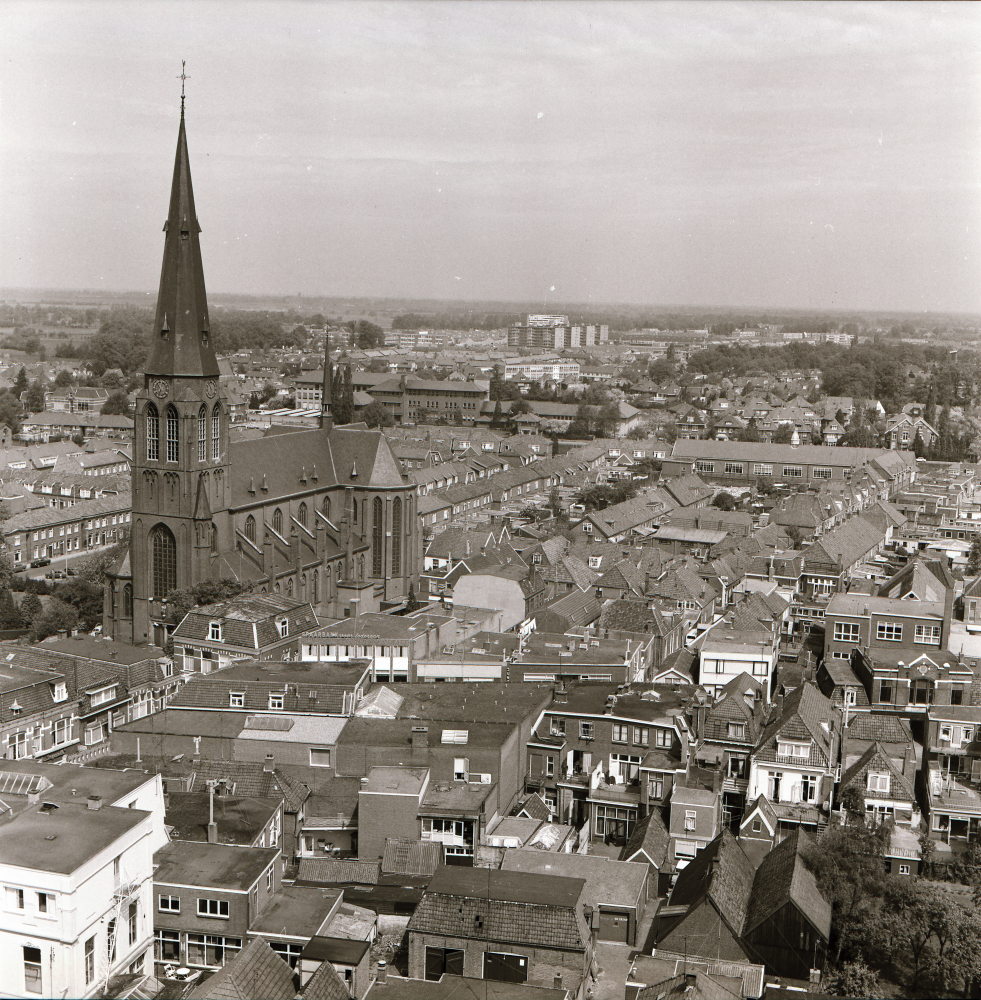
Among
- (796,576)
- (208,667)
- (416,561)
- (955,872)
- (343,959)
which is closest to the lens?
(343,959)

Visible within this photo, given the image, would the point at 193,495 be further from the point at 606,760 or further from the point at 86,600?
the point at 606,760

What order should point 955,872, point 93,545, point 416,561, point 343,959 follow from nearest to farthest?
point 343,959
point 955,872
point 416,561
point 93,545

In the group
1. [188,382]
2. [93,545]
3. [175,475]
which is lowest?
[93,545]

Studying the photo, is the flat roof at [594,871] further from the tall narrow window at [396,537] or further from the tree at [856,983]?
the tall narrow window at [396,537]

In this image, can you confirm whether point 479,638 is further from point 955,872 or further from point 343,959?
point 343,959

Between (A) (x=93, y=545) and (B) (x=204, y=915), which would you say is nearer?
(B) (x=204, y=915)

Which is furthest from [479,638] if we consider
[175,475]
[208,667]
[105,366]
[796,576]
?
[105,366]

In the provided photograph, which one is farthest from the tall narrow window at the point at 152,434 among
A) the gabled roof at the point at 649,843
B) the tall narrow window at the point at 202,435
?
the gabled roof at the point at 649,843
